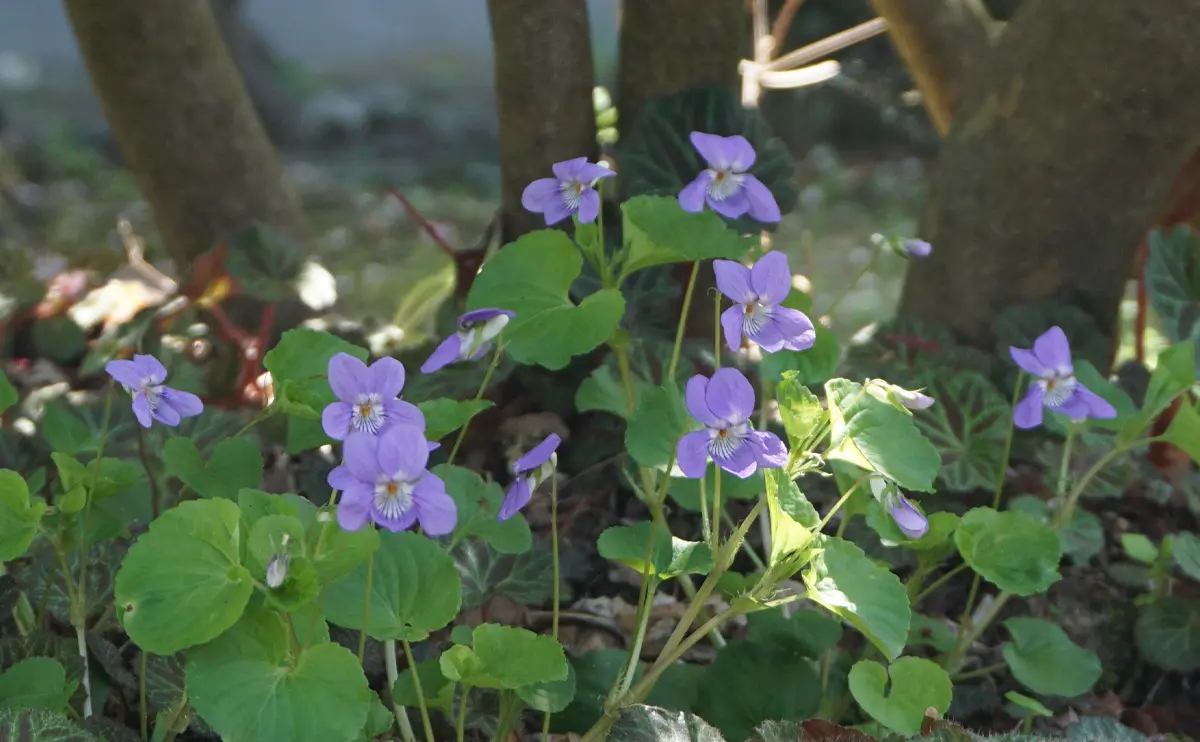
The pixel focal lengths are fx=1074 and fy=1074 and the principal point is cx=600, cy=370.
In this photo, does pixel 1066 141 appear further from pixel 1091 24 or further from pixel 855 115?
pixel 855 115

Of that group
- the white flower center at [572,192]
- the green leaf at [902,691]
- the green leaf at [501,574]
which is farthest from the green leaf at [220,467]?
the green leaf at [902,691]

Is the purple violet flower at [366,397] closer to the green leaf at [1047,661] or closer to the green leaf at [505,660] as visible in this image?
the green leaf at [505,660]

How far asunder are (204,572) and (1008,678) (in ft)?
3.21

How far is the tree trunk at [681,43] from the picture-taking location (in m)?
1.59

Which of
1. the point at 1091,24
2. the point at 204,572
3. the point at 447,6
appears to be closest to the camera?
the point at 204,572

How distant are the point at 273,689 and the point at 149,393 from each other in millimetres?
296

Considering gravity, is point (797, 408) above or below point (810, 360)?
above

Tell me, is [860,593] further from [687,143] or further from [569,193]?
[687,143]

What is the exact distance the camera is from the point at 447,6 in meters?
8.96

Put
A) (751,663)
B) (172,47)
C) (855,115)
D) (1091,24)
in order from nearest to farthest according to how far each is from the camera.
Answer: (751,663)
(1091,24)
(172,47)
(855,115)

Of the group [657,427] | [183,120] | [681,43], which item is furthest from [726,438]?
[183,120]

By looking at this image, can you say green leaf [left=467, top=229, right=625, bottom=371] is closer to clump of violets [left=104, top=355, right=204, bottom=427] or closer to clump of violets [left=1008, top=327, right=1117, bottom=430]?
clump of violets [left=104, top=355, right=204, bottom=427]

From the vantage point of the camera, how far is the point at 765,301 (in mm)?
927

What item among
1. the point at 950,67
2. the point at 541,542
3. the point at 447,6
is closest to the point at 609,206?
the point at 541,542
